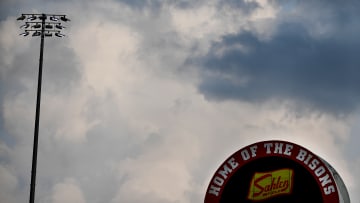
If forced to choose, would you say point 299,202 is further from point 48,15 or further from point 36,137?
point 48,15

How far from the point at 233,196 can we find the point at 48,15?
26404mm

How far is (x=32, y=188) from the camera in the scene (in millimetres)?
53438

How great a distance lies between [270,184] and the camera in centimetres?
3556

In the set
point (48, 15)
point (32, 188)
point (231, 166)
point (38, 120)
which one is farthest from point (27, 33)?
point (231, 166)

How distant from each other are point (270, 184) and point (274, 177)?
12.2 inches

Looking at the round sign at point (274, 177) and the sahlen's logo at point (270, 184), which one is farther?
the sahlen's logo at point (270, 184)

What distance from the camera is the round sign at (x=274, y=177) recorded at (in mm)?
34750

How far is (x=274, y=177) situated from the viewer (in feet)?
117

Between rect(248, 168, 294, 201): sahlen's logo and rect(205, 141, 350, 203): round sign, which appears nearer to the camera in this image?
rect(205, 141, 350, 203): round sign

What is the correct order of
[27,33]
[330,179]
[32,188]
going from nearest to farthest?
[330,179] → [32,188] → [27,33]

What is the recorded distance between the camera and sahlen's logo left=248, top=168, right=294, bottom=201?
35.3 metres

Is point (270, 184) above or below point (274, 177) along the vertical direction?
below

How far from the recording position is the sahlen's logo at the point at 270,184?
1390 inches

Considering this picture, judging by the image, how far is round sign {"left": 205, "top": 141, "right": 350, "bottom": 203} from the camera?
3475 cm
